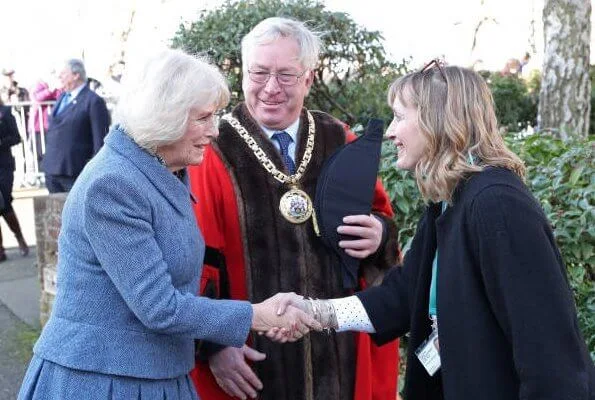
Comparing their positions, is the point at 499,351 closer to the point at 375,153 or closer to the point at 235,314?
the point at 235,314

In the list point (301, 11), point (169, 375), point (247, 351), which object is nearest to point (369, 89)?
point (301, 11)

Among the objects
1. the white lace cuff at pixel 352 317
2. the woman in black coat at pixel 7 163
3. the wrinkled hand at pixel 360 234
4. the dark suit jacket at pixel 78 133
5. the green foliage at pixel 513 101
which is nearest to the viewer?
the white lace cuff at pixel 352 317

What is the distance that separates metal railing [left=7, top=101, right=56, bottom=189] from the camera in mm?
13664

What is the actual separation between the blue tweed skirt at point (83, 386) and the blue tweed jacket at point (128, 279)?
0.03 m

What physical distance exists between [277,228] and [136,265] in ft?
2.95

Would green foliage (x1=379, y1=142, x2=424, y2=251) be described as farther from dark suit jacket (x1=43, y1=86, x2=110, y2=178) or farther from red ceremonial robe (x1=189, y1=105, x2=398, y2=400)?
dark suit jacket (x1=43, y1=86, x2=110, y2=178)

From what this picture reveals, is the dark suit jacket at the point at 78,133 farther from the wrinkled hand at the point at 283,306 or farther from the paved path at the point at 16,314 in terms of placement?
the wrinkled hand at the point at 283,306

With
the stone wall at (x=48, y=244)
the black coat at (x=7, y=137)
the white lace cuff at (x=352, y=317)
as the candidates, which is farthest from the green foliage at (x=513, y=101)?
the white lace cuff at (x=352, y=317)

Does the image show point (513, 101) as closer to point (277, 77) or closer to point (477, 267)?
point (277, 77)

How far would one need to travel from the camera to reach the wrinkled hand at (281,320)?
101 inches

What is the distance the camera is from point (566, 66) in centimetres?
702

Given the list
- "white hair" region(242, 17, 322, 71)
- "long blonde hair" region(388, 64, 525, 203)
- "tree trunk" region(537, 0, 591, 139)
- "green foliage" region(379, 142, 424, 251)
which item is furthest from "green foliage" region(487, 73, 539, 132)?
"long blonde hair" region(388, 64, 525, 203)

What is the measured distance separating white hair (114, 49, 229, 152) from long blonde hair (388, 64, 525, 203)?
2.05 feet

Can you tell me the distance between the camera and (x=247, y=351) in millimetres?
2916
